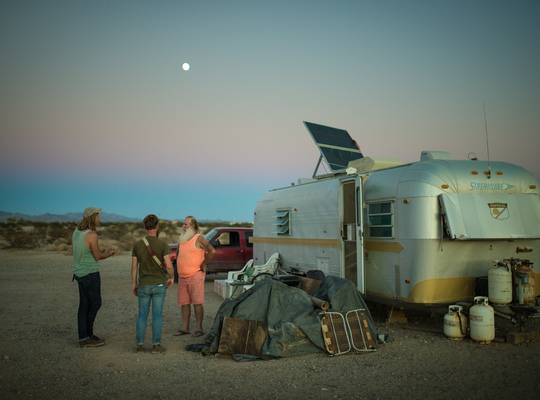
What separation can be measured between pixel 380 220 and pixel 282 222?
3534 millimetres

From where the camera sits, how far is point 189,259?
7293mm

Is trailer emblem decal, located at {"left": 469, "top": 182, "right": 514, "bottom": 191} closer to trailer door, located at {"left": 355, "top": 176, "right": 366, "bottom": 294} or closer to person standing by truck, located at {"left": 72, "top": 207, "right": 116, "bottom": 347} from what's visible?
trailer door, located at {"left": 355, "top": 176, "right": 366, "bottom": 294}

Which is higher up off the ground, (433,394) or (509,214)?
(509,214)

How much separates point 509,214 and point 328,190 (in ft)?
11.1

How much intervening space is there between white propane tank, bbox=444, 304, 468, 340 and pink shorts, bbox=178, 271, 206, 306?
12.8 feet

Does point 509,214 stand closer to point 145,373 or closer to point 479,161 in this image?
point 479,161

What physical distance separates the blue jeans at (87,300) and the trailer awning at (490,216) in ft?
17.6

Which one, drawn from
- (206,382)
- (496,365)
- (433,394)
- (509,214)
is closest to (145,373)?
(206,382)

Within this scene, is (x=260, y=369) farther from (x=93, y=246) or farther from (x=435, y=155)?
(x=435, y=155)

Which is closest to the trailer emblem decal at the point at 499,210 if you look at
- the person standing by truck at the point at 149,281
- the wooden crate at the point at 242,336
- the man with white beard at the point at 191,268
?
the wooden crate at the point at 242,336

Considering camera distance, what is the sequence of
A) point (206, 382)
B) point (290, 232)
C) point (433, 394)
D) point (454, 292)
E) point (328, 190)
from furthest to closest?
point (290, 232), point (328, 190), point (454, 292), point (206, 382), point (433, 394)

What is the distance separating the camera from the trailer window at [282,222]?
35.9ft

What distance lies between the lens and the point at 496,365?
5805mm

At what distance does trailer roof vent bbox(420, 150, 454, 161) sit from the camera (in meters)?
8.07
